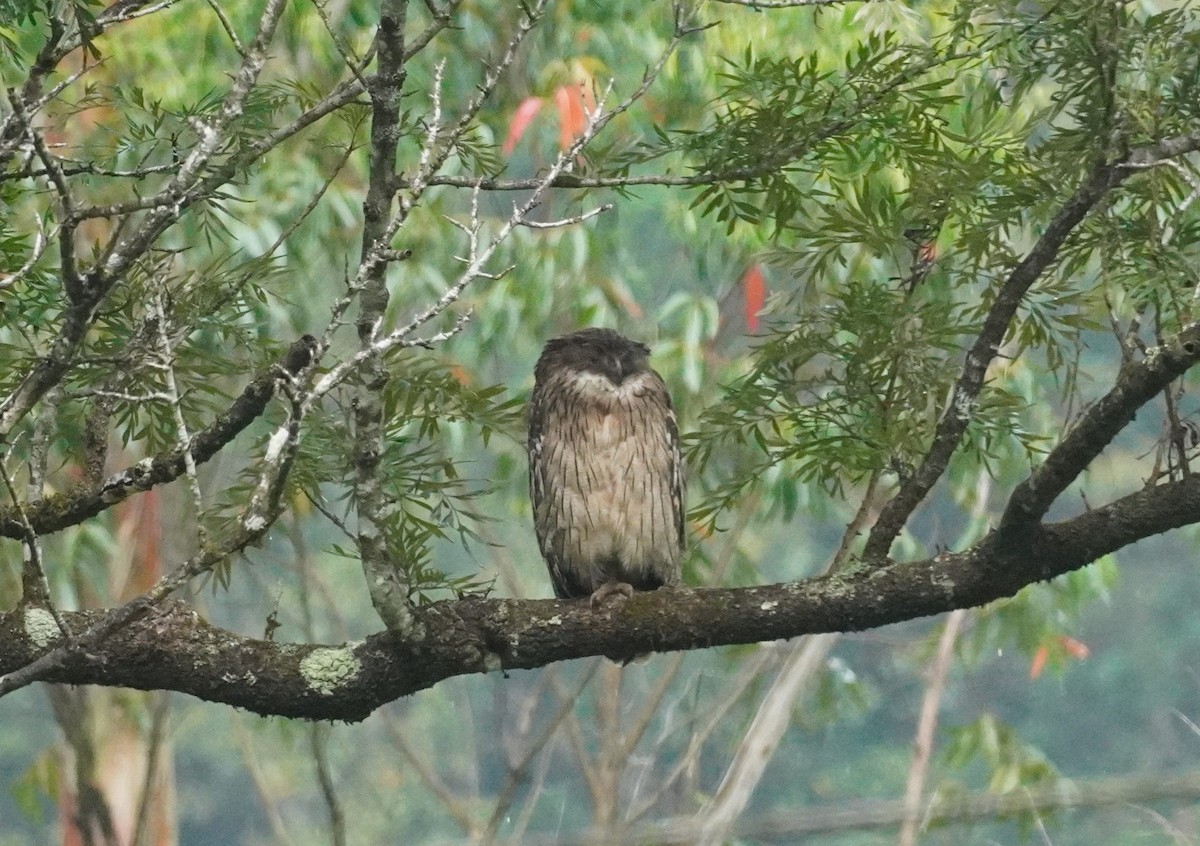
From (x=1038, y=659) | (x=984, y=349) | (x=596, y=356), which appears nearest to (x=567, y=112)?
(x=596, y=356)

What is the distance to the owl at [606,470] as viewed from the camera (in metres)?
2.79

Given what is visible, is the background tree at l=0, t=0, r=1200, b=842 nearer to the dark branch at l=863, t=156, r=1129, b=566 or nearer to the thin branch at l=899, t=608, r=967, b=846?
the dark branch at l=863, t=156, r=1129, b=566

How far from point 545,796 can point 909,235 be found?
3958 mm

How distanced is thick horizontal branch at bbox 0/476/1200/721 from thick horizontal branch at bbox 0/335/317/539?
134 mm

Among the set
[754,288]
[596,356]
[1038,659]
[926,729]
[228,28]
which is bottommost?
[228,28]

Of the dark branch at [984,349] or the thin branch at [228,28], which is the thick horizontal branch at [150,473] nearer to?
the thin branch at [228,28]

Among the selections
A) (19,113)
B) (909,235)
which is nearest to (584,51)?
(909,235)

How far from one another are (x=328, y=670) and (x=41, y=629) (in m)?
0.36

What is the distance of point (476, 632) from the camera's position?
6.20ft

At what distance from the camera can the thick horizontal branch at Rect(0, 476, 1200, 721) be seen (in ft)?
5.83

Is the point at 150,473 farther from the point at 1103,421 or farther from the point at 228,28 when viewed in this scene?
the point at 1103,421

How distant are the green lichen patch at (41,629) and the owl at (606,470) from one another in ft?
3.87

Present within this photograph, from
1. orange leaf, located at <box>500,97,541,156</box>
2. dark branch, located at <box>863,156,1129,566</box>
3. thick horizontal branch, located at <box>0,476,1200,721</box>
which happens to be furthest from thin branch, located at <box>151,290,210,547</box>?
orange leaf, located at <box>500,97,541,156</box>

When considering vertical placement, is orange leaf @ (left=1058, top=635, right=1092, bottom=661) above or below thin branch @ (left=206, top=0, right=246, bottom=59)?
above
